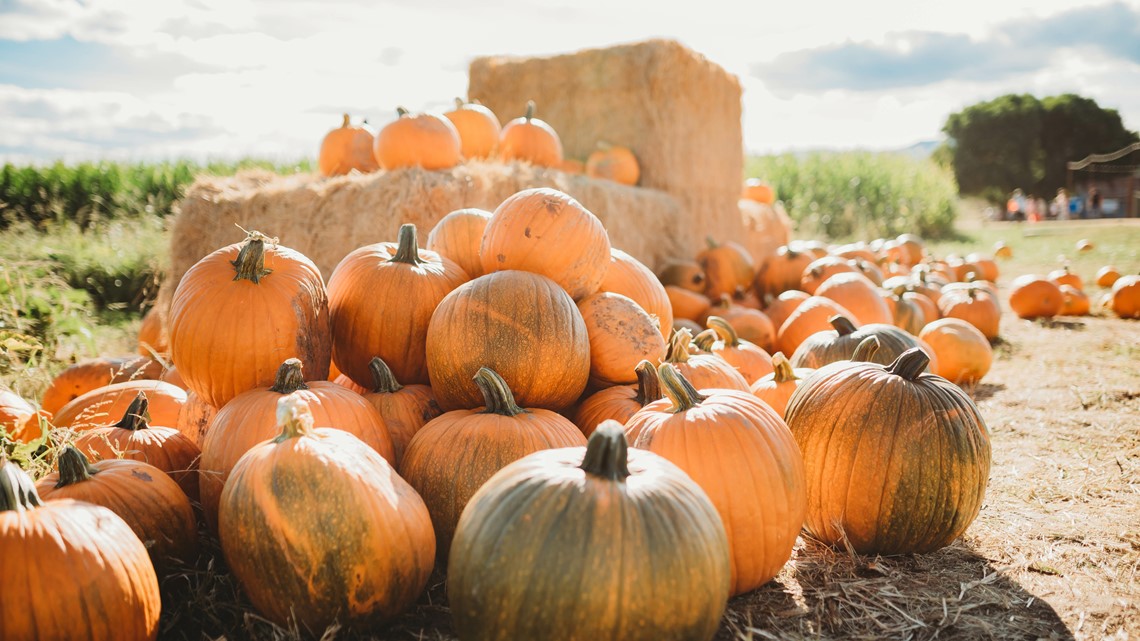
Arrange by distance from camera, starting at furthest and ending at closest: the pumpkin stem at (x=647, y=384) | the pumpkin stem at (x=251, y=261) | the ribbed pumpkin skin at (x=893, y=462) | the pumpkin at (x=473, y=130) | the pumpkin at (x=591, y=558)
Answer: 1. the pumpkin at (x=473, y=130)
2. the pumpkin stem at (x=647, y=384)
3. the pumpkin stem at (x=251, y=261)
4. the ribbed pumpkin skin at (x=893, y=462)
5. the pumpkin at (x=591, y=558)

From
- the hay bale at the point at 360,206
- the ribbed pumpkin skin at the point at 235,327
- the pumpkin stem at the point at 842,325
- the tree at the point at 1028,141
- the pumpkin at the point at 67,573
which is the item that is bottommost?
the pumpkin at the point at 67,573

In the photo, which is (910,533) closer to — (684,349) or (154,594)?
(684,349)

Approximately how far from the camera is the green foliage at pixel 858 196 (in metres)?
17.4

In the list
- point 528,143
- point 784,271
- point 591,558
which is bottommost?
point 591,558

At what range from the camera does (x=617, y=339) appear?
2.90 m

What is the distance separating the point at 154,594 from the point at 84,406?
1.81 meters

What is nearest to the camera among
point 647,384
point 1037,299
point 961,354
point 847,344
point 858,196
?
point 647,384

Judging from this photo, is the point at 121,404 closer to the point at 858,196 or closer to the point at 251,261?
the point at 251,261

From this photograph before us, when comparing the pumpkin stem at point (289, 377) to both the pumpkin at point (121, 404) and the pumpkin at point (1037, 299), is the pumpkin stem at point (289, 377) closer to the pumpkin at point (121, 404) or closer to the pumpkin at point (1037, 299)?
the pumpkin at point (121, 404)

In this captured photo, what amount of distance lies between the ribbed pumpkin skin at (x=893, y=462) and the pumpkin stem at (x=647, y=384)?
1.76 ft

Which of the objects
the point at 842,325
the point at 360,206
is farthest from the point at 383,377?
the point at 360,206

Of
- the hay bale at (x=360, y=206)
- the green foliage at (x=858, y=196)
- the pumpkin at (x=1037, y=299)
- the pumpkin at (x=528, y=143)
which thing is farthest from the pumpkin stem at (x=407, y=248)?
the green foliage at (x=858, y=196)

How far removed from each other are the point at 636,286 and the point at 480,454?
1.42m

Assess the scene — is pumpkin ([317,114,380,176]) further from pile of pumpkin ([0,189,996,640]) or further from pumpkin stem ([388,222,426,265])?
pumpkin stem ([388,222,426,265])
